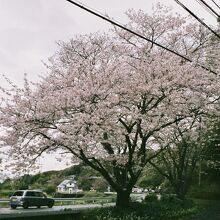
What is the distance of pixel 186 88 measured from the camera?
21.5 m

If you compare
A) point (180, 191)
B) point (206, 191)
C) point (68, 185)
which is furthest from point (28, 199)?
point (68, 185)

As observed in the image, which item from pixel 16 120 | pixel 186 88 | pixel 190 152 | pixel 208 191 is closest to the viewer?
pixel 16 120

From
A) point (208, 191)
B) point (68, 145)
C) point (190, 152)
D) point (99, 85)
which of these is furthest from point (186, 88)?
point (208, 191)

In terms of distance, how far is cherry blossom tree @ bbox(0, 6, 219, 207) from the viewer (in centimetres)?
1836

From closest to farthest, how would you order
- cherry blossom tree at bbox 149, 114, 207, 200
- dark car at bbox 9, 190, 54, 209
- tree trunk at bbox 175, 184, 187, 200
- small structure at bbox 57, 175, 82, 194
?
dark car at bbox 9, 190, 54, 209
cherry blossom tree at bbox 149, 114, 207, 200
tree trunk at bbox 175, 184, 187, 200
small structure at bbox 57, 175, 82, 194

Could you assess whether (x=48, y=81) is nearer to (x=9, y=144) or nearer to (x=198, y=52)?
(x=9, y=144)

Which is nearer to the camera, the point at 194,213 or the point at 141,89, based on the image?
the point at 141,89

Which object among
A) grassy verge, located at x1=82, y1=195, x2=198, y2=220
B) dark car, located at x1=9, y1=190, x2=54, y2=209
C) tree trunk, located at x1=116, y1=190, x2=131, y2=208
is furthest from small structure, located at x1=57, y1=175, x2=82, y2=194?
tree trunk, located at x1=116, y1=190, x2=131, y2=208

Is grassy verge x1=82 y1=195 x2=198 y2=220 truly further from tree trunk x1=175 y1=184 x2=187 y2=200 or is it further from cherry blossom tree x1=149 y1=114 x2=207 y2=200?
tree trunk x1=175 y1=184 x2=187 y2=200

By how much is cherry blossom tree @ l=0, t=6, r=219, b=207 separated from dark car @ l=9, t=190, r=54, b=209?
10.5m

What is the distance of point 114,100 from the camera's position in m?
19.5

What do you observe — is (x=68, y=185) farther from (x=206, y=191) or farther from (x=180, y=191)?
(x=180, y=191)

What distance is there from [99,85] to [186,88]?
561 centimetres

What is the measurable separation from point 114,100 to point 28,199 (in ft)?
53.2
